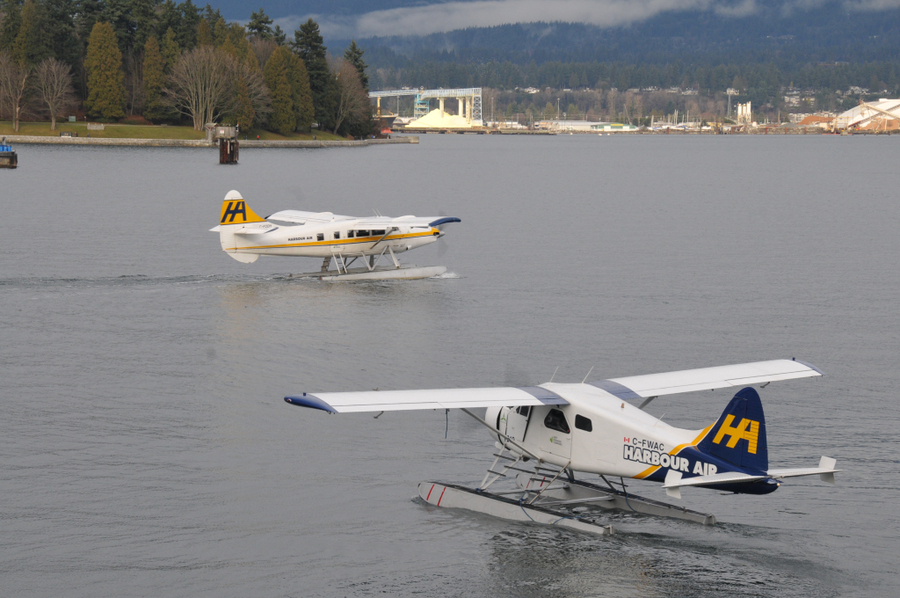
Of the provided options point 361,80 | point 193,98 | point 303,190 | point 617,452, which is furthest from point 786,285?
point 361,80

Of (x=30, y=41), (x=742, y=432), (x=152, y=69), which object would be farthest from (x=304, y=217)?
(x=30, y=41)

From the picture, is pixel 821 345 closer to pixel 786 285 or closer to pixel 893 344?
pixel 893 344

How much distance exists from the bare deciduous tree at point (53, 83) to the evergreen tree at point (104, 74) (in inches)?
122

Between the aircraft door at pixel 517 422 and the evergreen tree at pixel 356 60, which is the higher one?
the evergreen tree at pixel 356 60

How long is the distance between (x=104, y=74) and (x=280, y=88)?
77.0ft

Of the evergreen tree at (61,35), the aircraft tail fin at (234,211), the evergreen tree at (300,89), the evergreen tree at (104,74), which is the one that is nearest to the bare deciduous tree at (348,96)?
the evergreen tree at (300,89)

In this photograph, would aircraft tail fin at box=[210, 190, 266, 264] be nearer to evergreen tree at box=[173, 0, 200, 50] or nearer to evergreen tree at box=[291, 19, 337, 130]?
evergreen tree at box=[173, 0, 200, 50]

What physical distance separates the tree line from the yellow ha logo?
412ft

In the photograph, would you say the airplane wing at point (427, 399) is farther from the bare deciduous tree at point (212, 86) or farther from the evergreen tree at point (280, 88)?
the evergreen tree at point (280, 88)

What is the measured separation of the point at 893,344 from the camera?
96.2 ft

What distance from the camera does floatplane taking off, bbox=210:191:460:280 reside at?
122ft

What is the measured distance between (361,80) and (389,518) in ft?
528

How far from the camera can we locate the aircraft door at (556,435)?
614 inches

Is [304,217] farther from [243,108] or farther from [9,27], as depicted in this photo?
[9,27]
